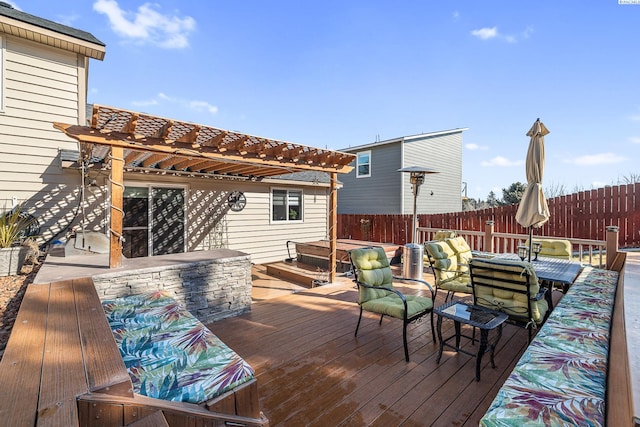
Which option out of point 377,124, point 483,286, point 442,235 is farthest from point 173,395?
point 377,124

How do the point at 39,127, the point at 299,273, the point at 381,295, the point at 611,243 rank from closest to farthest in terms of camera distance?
the point at 381,295 → the point at 611,243 → the point at 39,127 → the point at 299,273

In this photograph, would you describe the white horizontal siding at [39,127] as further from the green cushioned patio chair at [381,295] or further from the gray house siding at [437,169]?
the gray house siding at [437,169]

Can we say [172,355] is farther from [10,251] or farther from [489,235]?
[489,235]

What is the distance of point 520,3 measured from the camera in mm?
6352

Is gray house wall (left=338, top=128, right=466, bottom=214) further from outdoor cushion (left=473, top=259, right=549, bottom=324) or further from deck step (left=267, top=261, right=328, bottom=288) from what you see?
outdoor cushion (left=473, top=259, right=549, bottom=324)

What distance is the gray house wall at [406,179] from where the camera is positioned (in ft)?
42.1

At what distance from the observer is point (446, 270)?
4.63 meters

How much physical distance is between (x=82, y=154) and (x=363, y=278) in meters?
4.98

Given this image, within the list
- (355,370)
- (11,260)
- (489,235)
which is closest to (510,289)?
(355,370)

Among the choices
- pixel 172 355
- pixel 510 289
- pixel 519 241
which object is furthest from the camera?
pixel 519 241

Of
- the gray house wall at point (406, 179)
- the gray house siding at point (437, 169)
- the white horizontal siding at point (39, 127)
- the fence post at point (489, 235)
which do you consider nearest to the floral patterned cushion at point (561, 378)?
the fence post at point (489, 235)

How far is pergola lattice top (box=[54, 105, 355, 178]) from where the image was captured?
3420mm

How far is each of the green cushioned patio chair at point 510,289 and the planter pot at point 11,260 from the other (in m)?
5.71

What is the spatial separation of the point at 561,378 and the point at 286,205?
806cm
